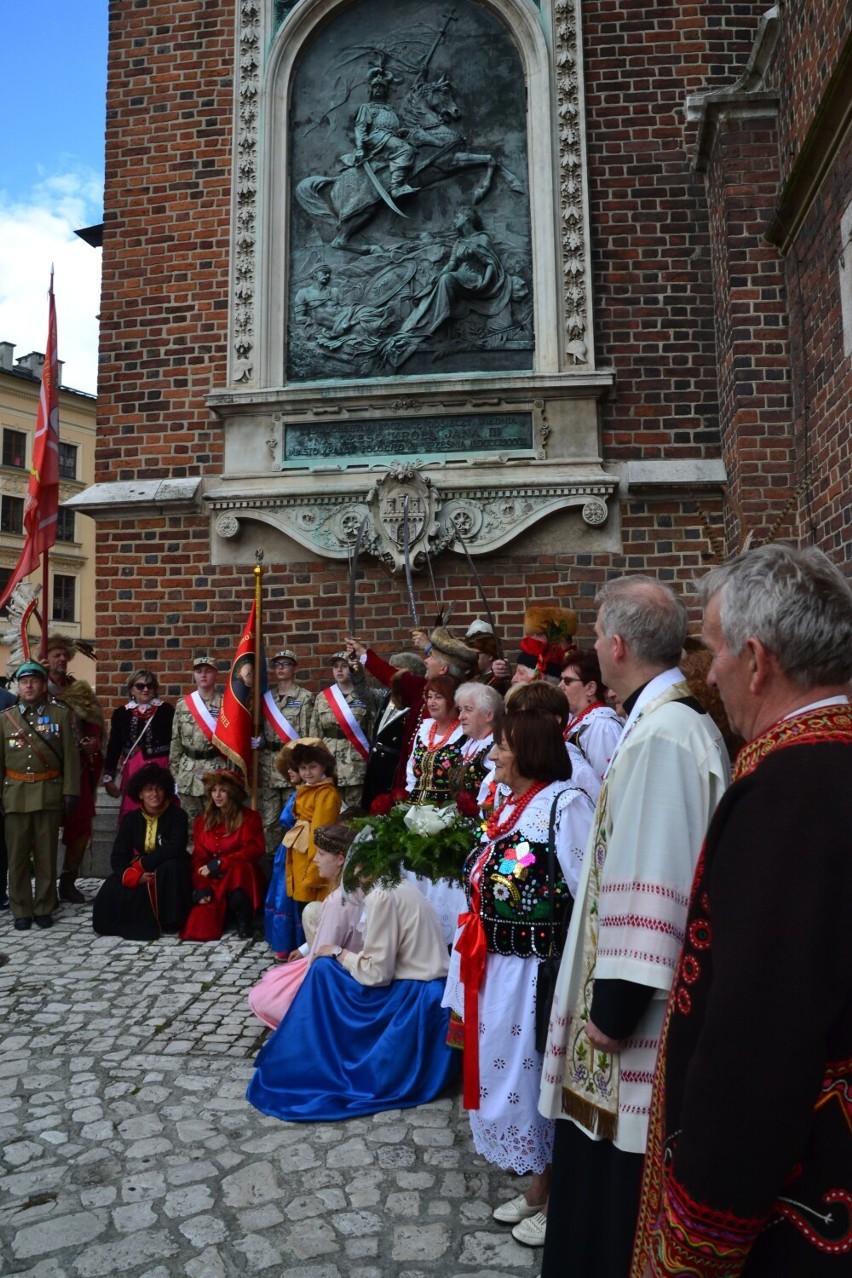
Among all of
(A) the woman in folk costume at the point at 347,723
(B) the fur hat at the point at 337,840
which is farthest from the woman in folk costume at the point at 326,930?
(A) the woman in folk costume at the point at 347,723

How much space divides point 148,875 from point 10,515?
1155 inches

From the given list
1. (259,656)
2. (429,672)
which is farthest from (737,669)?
(259,656)

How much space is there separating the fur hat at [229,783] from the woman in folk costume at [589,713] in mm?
2880

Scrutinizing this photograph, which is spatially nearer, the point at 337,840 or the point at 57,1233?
the point at 57,1233

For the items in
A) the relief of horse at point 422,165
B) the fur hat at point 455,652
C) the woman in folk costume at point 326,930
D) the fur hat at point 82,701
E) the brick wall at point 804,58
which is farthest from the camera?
the relief of horse at point 422,165

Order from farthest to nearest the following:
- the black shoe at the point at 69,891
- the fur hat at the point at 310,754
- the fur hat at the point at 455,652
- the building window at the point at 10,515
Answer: the building window at the point at 10,515, the black shoe at the point at 69,891, the fur hat at the point at 310,754, the fur hat at the point at 455,652

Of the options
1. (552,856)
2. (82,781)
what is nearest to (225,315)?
(82,781)

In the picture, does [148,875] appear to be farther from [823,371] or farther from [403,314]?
[823,371]

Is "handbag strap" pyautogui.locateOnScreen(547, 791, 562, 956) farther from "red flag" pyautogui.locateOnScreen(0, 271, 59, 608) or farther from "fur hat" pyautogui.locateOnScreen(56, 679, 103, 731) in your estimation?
"red flag" pyautogui.locateOnScreen(0, 271, 59, 608)

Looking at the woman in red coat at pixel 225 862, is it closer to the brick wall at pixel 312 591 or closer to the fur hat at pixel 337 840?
the brick wall at pixel 312 591

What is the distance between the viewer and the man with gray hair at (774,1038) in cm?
132

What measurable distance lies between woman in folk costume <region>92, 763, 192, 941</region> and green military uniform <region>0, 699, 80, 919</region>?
0.63m

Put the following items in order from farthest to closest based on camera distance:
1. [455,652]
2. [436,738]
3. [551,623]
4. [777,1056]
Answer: [551,623] → [455,652] → [436,738] → [777,1056]

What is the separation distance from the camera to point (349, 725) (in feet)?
24.0
